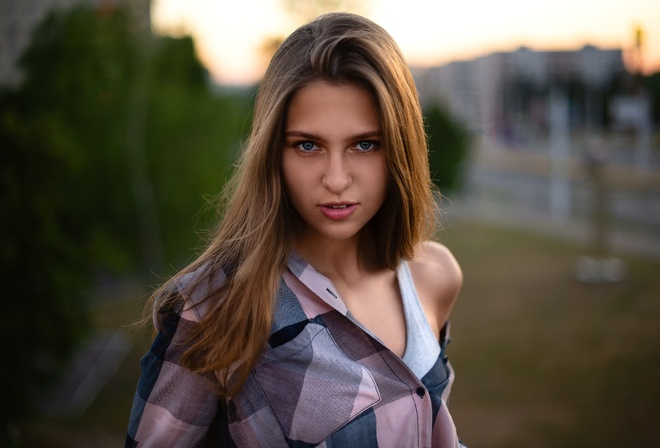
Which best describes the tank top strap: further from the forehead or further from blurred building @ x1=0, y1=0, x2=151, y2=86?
blurred building @ x1=0, y1=0, x2=151, y2=86

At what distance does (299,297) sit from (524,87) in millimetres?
29314

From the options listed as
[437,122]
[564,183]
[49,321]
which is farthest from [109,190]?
[564,183]

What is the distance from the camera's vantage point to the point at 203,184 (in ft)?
64.2

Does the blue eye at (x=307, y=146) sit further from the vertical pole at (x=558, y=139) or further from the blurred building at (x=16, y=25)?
the vertical pole at (x=558, y=139)

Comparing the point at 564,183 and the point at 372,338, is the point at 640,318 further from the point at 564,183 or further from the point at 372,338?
the point at 564,183

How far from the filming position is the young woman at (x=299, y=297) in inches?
60.6

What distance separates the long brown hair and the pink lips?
0.35 feet

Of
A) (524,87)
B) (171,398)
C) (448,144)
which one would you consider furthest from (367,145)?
(448,144)

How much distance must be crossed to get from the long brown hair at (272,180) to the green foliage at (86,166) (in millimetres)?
6980

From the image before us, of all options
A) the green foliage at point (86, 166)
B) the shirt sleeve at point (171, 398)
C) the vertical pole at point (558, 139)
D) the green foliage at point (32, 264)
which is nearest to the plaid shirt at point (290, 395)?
the shirt sleeve at point (171, 398)

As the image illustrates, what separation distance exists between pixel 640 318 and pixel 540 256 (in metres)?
7.37

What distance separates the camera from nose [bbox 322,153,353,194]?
5.08 ft

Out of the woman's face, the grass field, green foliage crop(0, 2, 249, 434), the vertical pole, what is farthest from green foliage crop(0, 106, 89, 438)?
the vertical pole

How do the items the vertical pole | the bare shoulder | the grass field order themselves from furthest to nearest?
the vertical pole, the grass field, the bare shoulder
